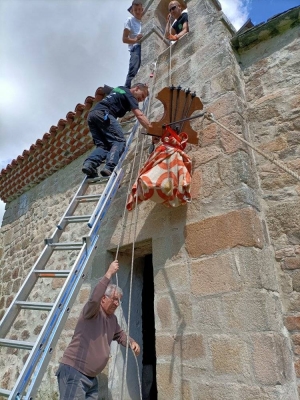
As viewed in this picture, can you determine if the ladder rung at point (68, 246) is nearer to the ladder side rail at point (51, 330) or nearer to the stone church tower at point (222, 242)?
the ladder side rail at point (51, 330)

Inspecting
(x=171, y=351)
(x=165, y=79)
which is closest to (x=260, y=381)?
(x=171, y=351)

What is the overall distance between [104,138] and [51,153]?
199 cm

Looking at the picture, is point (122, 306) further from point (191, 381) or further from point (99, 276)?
point (191, 381)

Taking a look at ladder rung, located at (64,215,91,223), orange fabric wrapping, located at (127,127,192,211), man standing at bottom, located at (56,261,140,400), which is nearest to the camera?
man standing at bottom, located at (56,261,140,400)

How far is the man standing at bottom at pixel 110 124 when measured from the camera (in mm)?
2871

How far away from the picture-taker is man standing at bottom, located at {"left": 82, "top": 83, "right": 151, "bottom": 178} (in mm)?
2871

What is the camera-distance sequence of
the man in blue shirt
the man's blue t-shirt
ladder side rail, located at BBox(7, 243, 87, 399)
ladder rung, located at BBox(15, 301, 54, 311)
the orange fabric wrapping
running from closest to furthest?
ladder side rail, located at BBox(7, 243, 87, 399) → ladder rung, located at BBox(15, 301, 54, 311) → the orange fabric wrapping → the man's blue t-shirt → the man in blue shirt

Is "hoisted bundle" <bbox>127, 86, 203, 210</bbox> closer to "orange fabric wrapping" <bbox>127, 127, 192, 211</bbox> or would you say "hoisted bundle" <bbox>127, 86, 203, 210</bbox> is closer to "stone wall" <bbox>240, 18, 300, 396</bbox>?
"orange fabric wrapping" <bbox>127, 127, 192, 211</bbox>

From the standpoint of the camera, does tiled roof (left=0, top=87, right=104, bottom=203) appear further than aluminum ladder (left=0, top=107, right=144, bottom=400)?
Yes

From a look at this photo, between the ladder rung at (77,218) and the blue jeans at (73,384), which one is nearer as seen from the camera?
the blue jeans at (73,384)

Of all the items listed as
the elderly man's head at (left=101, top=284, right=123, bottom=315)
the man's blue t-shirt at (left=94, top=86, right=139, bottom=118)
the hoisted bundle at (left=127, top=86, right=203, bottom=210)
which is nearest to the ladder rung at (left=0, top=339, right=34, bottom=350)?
the elderly man's head at (left=101, top=284, right=123, bottom=315)

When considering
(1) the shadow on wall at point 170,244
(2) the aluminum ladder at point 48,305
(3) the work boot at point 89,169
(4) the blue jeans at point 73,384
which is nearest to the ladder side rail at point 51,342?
(2) the aluminum ladder at point 48,305

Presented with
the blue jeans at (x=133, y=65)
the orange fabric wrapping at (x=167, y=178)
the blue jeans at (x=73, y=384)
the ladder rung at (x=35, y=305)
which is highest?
the blue jeans at (x=133, y=65)

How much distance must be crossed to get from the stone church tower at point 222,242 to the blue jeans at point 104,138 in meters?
0.29
